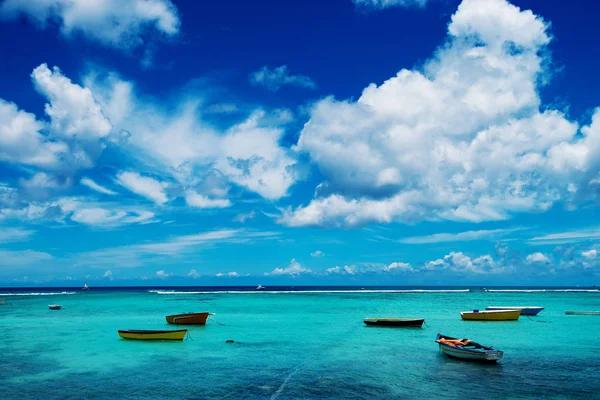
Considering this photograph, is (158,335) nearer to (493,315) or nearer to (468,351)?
(468,351)

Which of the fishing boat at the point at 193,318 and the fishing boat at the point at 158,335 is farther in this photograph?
the fishing boat at the point at 193,318

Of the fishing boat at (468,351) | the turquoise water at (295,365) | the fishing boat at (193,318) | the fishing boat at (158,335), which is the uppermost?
the fishing boat at (193,318)

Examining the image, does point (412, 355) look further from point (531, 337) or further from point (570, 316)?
point (570, 316)

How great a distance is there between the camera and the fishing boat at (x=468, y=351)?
2338cm

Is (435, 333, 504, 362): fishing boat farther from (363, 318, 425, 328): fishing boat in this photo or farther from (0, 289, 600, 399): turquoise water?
(363, 318, 425, 328): fishing boat

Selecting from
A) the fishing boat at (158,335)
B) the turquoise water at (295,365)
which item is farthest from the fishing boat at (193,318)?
the fishing boat at (158,335)

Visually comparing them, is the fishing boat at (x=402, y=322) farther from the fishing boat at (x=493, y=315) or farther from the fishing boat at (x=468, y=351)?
the fishing boat at (x=468, y=351)

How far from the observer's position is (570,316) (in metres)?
52.6

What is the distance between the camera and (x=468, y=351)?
23.9m

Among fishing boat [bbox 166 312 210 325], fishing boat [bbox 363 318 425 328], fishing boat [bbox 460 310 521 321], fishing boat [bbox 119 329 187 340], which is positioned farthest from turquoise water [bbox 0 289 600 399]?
fishing boat [bbox 460 310 521 321]

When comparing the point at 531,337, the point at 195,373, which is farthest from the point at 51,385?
the point at 531,337

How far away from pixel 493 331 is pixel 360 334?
1103 centimetres

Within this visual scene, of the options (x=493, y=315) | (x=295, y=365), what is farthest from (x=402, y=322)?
(x=295, y=365)

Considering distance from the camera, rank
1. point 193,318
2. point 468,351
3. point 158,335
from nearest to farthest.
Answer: point 468,351 → point 158,335 → point 193,318
